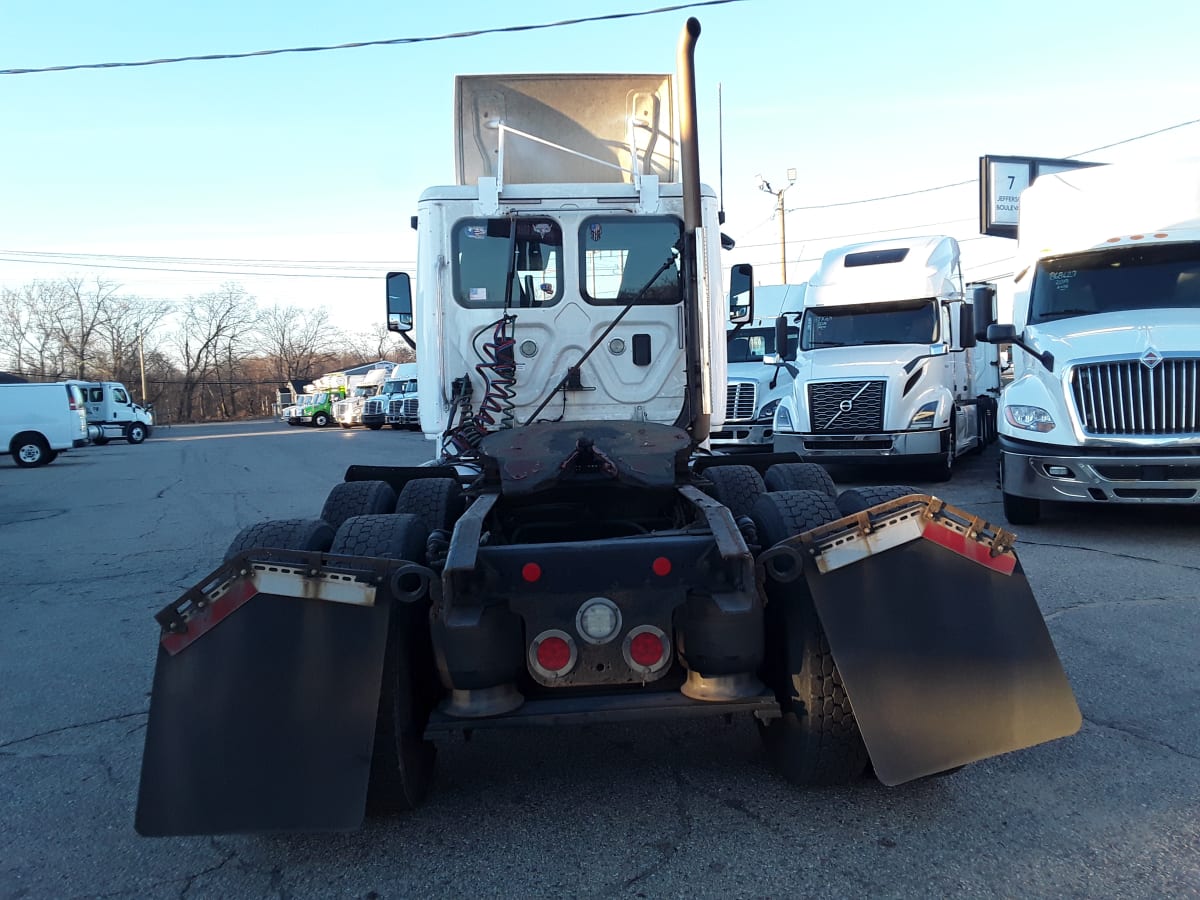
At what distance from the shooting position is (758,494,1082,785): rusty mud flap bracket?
122 inches

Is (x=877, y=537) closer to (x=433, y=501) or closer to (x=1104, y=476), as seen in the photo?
(x=433, y=501)

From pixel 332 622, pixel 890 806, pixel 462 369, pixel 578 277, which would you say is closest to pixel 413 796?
pixel 332 622

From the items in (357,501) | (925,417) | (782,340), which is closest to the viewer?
(357,501)

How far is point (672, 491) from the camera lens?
431 cm

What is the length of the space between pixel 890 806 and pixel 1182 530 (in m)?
6.71

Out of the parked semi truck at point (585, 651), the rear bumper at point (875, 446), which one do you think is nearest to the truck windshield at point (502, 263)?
the parked semi truck at point (585, 651)

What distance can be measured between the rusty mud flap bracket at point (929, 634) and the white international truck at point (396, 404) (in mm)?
39107

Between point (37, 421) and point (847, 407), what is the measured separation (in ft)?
74.1

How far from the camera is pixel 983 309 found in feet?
29.6

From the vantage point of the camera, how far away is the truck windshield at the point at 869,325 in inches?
524

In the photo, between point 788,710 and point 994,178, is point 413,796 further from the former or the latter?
point 994,178

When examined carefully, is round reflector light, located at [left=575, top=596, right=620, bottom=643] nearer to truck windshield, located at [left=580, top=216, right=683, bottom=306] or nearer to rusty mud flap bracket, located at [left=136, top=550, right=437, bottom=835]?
rusty mud flap bracket, located at [left=136, top=550, right=437, bottom=835]

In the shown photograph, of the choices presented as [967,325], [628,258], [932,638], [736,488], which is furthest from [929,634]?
[967,325]

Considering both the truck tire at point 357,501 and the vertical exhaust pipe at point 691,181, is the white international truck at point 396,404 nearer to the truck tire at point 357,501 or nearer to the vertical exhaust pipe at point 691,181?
the truck tire at point 357,501
